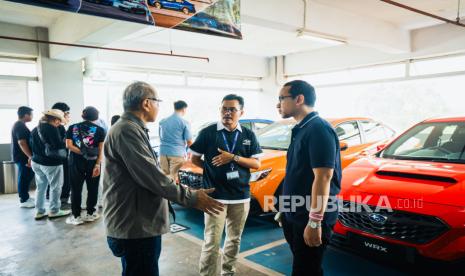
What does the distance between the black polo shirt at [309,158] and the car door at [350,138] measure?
2781 mm

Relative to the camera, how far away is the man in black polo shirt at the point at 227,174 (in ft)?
8.68

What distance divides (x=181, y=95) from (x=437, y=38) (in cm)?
715

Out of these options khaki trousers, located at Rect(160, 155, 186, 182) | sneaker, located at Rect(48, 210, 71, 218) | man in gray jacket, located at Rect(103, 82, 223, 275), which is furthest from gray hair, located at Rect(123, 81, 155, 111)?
sneaker, located at Rect(48, 210, 71, 218)

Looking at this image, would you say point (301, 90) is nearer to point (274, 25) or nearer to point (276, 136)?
point (276, 136)

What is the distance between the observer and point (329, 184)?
192cm

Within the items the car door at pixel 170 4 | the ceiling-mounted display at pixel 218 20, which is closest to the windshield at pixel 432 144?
the ceiling-mounted display at pixel 218 20

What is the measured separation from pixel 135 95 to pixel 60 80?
6827 mm

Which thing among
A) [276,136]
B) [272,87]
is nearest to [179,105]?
[276,136]

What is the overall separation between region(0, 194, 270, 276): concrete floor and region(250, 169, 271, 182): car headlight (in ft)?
3.17

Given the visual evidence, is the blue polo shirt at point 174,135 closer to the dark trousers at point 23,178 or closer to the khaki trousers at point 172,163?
the khaki trousers at point 172,163

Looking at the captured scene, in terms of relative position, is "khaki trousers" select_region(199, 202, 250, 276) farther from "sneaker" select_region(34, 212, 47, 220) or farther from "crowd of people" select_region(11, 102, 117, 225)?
"sneaker" select_region(34, 212, 47, 220)

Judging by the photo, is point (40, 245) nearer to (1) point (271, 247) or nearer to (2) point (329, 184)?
(1) point (271, 247)

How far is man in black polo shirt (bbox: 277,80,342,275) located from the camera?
6.19ft

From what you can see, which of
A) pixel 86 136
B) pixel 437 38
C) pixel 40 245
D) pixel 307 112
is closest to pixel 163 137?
pixel 86 136
